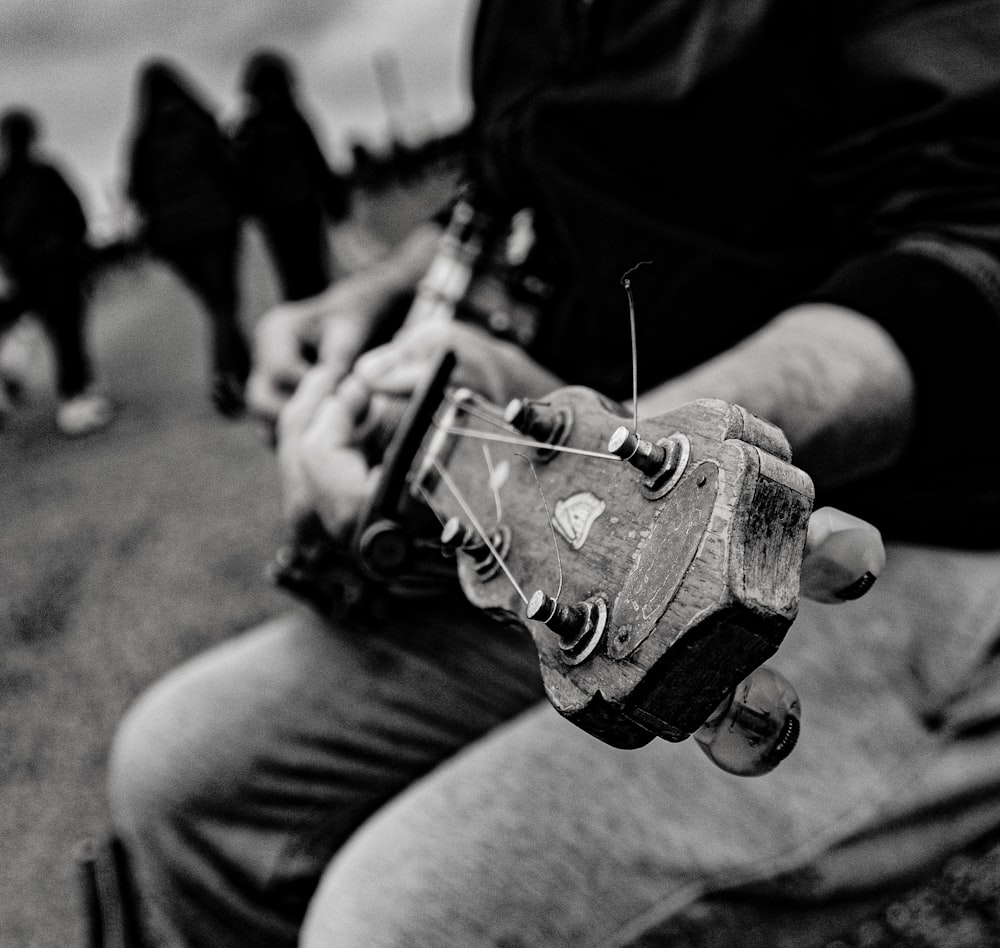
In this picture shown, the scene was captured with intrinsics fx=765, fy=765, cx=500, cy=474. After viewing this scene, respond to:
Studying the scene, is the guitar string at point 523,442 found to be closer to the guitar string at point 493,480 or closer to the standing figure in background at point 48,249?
the guitar string at point 493,480

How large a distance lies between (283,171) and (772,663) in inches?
198

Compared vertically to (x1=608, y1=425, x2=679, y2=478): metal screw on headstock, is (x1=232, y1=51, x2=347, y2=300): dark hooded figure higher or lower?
lower

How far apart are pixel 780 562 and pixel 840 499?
0.47 meters

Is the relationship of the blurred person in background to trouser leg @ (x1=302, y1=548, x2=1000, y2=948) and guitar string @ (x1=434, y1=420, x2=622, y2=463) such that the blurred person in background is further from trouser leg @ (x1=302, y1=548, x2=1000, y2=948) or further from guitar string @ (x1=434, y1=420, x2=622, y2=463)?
guitar string @ (x1=434, y1=420, x2=622, y2=463)

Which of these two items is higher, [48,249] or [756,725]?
[756,725]

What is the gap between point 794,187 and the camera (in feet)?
3.15

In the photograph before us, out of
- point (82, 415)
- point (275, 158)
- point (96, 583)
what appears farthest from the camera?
point (82, 415)

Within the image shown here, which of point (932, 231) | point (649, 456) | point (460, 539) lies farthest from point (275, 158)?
point (649, 456)

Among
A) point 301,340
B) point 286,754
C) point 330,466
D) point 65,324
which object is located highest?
point 330,466

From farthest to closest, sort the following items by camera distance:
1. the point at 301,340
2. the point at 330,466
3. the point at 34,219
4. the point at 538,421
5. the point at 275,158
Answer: the point at 34,219 → the point at 275,158 → the point at 301,340 → the point at 330,466 → the point at 538,421

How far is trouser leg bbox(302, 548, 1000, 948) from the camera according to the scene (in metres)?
0.75

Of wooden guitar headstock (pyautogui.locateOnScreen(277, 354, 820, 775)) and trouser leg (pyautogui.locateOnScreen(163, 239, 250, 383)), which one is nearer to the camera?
wooden guitar headstock (pyautogui.locateOnScreen(277, 354, 820, 775))

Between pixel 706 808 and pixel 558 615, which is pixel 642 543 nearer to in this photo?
Answer: pixel 558 615

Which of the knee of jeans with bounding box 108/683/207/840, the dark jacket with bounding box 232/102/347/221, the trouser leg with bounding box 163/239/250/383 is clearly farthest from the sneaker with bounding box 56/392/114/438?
the knee of jeans with bounding box 108/683/207/840
